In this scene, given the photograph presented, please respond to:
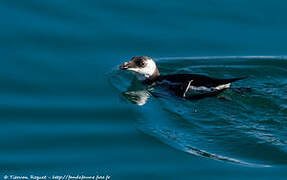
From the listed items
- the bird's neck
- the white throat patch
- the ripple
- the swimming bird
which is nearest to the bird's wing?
the swimming bird

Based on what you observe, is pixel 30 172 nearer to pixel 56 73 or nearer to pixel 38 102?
pixel 38 102

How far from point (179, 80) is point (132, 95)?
0.78 m

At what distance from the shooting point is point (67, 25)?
11.6 metres

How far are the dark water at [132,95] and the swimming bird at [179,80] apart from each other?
0.21 meters

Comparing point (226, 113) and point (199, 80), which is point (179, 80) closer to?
point (199, 80)

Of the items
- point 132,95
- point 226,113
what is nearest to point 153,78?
point 132,95

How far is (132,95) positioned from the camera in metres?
10.5

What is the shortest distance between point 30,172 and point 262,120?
340 cm

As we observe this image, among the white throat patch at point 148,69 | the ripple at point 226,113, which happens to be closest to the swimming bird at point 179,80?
the white throat patch at point 148,69

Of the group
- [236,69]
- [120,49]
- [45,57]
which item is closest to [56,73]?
[45,57]

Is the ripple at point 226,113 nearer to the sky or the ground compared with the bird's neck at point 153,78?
nearer to the ground

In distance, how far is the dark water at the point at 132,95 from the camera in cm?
802

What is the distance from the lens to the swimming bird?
10094mm

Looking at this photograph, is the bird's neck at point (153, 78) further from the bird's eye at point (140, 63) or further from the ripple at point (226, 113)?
the bird's eye at point (140, 63)
